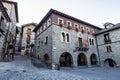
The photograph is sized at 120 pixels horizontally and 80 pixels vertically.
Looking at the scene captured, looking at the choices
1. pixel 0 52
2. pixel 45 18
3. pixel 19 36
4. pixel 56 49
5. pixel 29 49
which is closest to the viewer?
pixel 0 52

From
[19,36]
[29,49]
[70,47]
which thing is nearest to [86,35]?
[70,47]

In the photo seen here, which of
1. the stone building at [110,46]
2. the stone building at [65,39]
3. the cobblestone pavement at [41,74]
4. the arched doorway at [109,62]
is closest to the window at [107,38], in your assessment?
the stone building at [110,46]

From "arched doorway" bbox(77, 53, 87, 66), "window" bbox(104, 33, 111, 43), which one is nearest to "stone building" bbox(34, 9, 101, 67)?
"arched doorway" bbox(77, 53, 87, 66)

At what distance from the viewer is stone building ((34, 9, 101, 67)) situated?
14.9m

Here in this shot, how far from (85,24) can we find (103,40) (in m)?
5.30

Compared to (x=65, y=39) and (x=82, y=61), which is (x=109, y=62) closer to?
(x=82, y=61)

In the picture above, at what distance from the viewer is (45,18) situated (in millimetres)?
18094

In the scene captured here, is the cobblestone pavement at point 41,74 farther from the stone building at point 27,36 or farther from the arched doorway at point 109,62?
the stone building at point 27,36

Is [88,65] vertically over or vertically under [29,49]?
under

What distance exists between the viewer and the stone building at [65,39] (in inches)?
588

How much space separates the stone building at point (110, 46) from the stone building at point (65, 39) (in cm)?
135

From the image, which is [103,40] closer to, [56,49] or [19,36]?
[56,49]

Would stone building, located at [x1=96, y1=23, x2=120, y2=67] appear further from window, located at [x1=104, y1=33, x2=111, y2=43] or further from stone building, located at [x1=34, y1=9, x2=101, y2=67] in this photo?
stone building, located at [x1=34, y1=9, x2=101, y2=67]

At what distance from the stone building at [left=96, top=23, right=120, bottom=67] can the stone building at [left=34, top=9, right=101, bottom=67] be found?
53.1 inches
